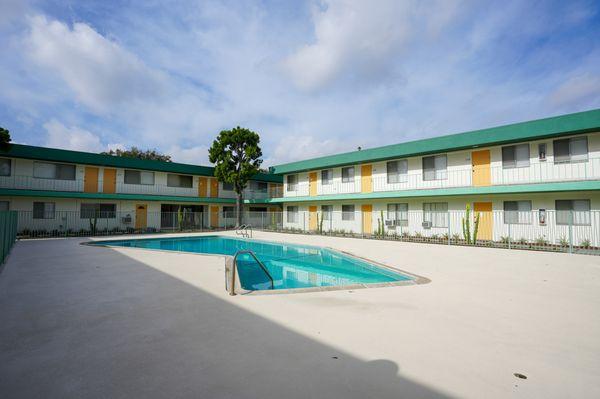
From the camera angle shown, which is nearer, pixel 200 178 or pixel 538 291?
pixel 538 291

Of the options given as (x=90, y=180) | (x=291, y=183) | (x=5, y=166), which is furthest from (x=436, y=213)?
(x=5, y=166)

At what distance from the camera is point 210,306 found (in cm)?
488

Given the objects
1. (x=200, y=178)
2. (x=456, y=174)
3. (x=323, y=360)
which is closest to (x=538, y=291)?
(x=323, y=360)

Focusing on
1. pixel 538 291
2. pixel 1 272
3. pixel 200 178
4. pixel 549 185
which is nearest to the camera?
pixel 538 291

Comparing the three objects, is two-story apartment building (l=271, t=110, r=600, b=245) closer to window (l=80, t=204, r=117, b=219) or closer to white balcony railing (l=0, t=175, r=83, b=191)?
window (l=80, t=204, r=117, b=219)

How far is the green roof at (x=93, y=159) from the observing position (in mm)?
18648

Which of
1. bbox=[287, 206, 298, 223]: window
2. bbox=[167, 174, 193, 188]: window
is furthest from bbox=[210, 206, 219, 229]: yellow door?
bbox=[287, 206, 298, 223]: window

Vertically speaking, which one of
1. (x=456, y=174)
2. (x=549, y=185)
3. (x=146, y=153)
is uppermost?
(x=146, y=153)

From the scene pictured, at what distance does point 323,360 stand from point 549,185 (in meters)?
15.7

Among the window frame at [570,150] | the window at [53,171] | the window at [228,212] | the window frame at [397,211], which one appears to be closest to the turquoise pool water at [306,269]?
the window frame at [397,211]

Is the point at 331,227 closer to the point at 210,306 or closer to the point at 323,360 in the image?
the point at 210,306

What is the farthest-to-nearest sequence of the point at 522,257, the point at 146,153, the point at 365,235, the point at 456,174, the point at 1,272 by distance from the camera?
the point at 146,153 → the point at 365,235 → the point at 456,174 → the point at 522,257 → the point at 1,272

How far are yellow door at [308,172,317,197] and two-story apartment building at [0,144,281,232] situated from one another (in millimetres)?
5493

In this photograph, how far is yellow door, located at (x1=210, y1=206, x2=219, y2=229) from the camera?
2842 centimetres
